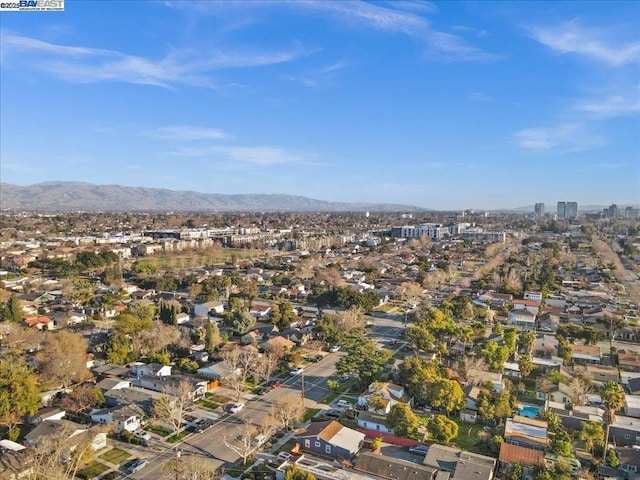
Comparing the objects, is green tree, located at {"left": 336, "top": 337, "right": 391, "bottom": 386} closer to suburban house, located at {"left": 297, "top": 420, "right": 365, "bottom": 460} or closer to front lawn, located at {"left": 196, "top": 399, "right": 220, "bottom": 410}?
suburban house, located at {"left": 297, "top": 420, "right": 365, "bottom": 460}

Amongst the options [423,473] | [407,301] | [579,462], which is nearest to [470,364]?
[579,462]

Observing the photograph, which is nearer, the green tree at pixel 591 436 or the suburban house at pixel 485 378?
the green tree at pixel 591 436

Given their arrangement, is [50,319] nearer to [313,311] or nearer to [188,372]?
[188,372]

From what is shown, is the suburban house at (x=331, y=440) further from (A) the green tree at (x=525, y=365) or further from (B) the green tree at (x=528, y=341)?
(B) the green tree at (x=528, y=341)

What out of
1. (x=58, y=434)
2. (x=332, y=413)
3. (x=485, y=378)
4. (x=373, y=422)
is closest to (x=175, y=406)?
(x=58, y=434)

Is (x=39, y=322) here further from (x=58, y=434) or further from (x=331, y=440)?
(x=331, y=440)

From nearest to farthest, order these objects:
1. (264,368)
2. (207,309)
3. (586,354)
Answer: (264,368), (586,354), (207,309)

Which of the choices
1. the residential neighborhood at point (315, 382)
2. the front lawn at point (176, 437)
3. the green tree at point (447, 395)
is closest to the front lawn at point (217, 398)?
the residential neighborhood at point (315, 382)
